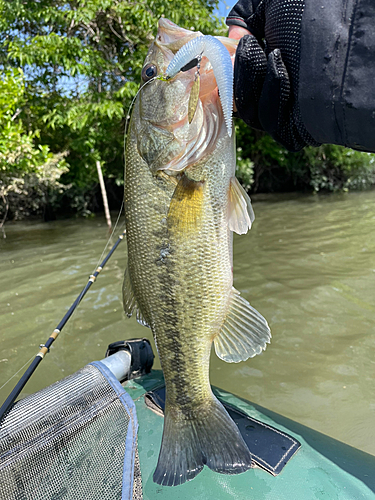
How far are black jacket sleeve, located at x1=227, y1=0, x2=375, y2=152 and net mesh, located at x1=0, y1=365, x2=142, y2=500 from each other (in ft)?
5.16

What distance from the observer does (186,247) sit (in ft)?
5.29

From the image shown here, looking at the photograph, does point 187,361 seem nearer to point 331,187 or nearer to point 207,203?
point 207,203

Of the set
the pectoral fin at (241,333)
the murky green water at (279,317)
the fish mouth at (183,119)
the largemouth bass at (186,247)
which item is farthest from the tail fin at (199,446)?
the murky green water at (279,317)

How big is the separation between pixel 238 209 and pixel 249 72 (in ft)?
1.92

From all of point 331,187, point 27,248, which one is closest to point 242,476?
point 27,248

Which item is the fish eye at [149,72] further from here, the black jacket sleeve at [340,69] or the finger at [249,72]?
the black jacket sleeve at [340,69]

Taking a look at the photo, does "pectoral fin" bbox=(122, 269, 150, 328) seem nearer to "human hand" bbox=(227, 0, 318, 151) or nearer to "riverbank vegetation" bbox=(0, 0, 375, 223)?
"human hand" bbox=(227, 0, 318, 151)

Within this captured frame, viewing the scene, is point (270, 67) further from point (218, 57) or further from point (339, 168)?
point (339, 168)

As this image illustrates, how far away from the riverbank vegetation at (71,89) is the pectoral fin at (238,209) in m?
8.92

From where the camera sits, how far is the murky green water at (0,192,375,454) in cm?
321

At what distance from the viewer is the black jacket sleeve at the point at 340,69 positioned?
40.9 inches

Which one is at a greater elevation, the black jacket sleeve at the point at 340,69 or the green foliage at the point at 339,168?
the black jacket sleeve at the point at 340,69

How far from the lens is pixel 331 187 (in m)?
18.0

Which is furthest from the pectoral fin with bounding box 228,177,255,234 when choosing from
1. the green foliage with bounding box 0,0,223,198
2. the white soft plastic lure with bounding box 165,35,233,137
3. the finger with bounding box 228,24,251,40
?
the green foliage with bounding box 0,0,223,198
